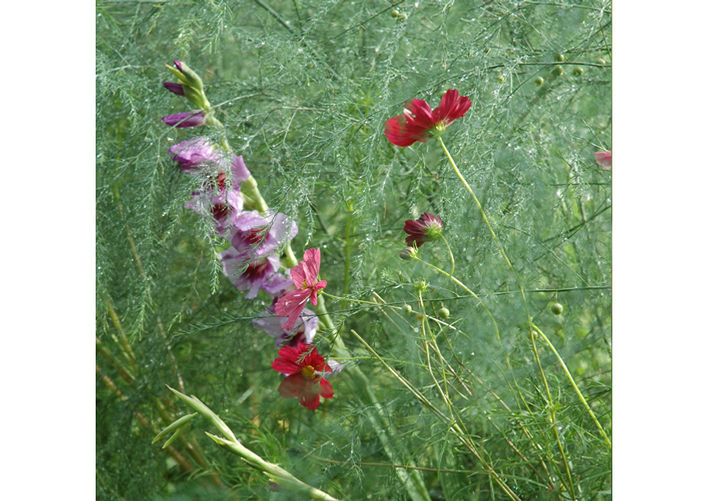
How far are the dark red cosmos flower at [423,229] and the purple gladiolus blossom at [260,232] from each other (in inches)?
6.1

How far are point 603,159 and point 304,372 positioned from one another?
0.41 m

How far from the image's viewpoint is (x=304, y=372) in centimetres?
74

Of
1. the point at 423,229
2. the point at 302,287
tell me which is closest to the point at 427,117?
the point at 423,229

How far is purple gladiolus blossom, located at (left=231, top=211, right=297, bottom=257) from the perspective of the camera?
77cm

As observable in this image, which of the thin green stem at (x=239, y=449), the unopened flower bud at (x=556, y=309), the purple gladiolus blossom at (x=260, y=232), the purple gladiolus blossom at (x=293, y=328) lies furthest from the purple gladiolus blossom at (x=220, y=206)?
the unopened flower bud at (x=556, y=309)

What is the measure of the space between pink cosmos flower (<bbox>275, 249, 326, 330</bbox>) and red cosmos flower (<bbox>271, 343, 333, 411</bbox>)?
0.10ft

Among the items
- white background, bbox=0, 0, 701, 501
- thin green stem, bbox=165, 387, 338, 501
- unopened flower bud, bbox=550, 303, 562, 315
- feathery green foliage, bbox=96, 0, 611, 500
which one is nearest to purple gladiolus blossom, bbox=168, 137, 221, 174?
feathery green foliage, bbox=96, 0, 611, 500

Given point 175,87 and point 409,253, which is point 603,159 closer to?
point 409,253

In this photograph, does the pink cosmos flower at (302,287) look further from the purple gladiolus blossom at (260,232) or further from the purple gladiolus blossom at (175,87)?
the purple gladiolus blossom at (175,87)

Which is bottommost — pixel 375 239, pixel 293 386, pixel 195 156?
pixel 293 386

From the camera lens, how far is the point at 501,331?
736 mm

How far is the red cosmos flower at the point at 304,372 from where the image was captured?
73cm
